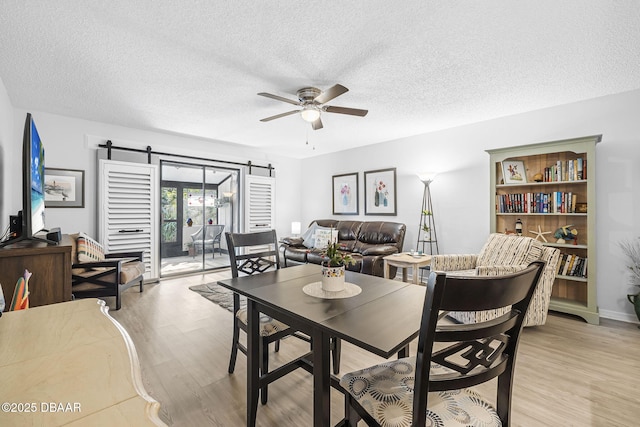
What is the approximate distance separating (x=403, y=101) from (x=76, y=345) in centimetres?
347

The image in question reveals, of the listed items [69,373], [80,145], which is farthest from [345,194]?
[69,373]

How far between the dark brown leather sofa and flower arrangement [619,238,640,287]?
254cm

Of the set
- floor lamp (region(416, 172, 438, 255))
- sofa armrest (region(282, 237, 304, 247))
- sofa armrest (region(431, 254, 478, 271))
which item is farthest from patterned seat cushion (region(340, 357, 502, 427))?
sofa armrest (region(282, 237, 304, 247))

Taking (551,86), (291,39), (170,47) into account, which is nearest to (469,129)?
(551,86)

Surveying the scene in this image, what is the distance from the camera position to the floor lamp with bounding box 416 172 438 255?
448cm

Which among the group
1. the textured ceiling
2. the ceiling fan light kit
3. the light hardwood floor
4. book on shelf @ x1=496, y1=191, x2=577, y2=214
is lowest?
the light hardwood floor

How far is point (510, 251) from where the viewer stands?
10.0ft

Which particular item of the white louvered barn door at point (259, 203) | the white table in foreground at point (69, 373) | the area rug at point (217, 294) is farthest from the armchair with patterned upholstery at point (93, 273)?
the white table in foreground at point (69, 373)

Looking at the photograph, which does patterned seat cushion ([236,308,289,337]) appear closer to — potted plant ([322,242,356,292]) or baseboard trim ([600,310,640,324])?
potted plant ([322,242,356,292])

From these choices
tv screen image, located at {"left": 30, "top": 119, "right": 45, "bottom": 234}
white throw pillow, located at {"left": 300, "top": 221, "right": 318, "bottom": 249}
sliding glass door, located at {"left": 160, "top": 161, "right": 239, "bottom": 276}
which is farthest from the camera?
white throw pillow, located at {"left": 300, "top": 221, "right": 318, "bottom": 249}

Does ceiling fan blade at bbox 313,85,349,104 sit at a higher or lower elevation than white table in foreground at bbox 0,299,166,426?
higher

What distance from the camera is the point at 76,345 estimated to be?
82 centimetres

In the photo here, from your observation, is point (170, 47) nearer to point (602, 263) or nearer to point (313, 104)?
point (313, 104)

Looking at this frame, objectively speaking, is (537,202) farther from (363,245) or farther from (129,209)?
(129,209)
